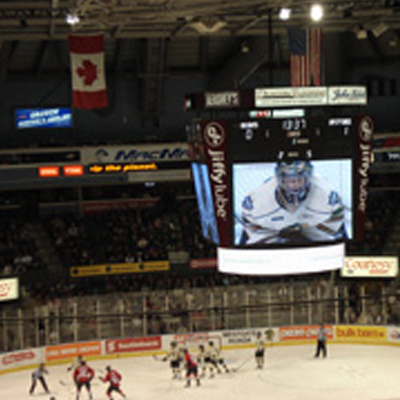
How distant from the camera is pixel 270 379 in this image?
26250mm

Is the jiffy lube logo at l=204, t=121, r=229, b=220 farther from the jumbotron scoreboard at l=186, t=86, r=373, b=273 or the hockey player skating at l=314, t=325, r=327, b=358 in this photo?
the hockey player skating at l=314, t=325, r=327, b=358

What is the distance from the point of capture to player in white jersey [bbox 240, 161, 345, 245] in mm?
20953

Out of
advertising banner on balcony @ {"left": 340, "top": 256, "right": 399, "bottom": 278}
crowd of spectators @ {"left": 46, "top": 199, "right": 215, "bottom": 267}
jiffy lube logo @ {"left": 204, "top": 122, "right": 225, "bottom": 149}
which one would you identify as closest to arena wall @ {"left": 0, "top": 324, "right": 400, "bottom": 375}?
advertising banner on balcony @ {"left": 340, "top": 256, "right": 399, "bottom": 278}

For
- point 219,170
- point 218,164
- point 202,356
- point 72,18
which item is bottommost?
point 202,356

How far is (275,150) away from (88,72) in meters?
7.08

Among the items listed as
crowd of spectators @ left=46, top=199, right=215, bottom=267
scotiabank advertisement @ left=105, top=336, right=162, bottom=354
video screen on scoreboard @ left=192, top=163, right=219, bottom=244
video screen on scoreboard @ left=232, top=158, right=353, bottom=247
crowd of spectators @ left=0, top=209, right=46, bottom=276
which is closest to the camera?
video screen on scoreboard @ left=232, top=158, right=353, bottom=247

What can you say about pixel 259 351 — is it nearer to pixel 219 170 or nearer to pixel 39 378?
pixel 39 378

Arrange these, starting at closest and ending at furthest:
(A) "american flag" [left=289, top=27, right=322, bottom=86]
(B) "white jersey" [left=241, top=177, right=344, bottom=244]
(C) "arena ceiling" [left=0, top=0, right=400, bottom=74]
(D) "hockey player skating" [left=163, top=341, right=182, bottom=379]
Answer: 1. (B) "white jersey" [left=241, top=177, right=344, bottom=244]
2. (A) "american flag" [left=289, top=27, right=322, bottom=86]
3. (C) "arena ceiling" [left=0, top=0, right=400, bottom=74]
4. (D) "hockey player skating" [left=163, top=341, right=182, bottom=379]

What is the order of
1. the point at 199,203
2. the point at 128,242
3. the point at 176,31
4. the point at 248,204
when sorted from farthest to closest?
1. the point at 128,242
2. the point at 176,31
3. the point at 199,203
4. the point at 248,204

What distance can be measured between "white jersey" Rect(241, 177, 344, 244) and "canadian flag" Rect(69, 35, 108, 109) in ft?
22.1

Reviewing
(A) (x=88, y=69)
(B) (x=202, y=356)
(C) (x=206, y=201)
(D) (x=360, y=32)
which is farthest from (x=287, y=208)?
(D) (x=360, y=32)

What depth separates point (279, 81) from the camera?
42.9m

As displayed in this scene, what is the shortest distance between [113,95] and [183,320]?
14758 millimetres

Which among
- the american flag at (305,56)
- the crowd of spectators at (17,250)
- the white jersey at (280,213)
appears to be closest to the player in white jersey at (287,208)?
the white jersey at (280,213)
